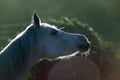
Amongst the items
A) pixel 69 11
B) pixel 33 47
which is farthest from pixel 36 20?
pixel 69 11

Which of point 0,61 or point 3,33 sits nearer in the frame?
point 0,61

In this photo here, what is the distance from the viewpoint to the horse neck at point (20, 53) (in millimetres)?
4566

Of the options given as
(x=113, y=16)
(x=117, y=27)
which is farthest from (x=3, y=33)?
(x=113, y=16)

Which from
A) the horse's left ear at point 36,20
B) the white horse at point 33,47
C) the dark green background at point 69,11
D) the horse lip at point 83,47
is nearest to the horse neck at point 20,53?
the white horse at point 33,47

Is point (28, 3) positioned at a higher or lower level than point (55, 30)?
higher

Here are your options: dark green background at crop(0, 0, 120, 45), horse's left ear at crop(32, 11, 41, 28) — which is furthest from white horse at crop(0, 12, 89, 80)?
dark green background at crop(0, 0, 120, 45)

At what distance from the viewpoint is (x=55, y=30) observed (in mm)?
4938

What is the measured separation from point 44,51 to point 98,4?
2830 centimetres

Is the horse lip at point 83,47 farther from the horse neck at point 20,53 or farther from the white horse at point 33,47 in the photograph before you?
the horse neck at point 20,53

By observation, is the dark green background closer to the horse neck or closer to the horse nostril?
the horse nostril

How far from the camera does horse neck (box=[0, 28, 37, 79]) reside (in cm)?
457

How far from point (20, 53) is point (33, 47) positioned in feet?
0.64

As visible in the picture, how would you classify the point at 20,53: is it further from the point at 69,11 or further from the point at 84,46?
the point at 69,11

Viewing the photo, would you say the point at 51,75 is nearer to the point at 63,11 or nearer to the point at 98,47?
the point at 98,47
